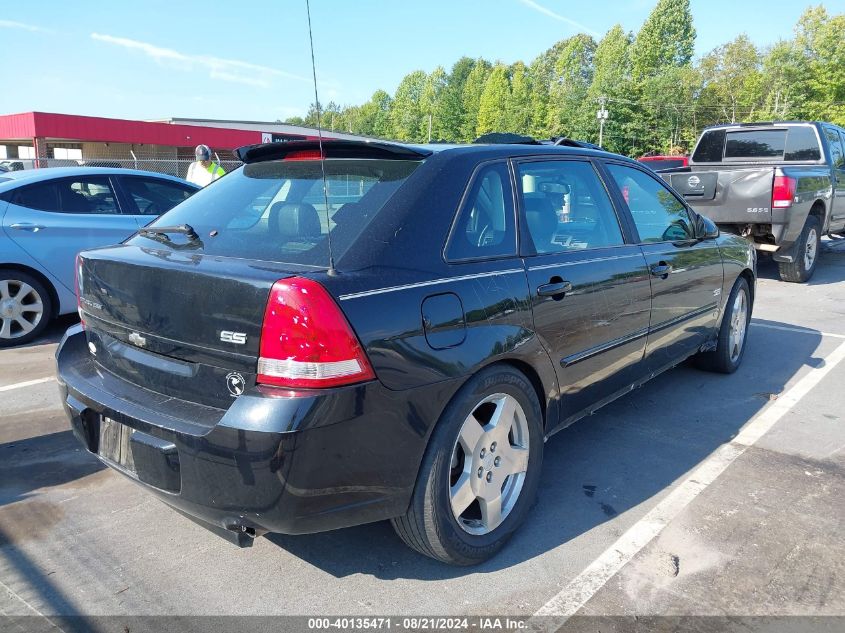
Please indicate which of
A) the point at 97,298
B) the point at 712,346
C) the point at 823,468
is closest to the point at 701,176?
the point at 712,346

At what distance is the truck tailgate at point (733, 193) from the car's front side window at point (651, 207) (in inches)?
187

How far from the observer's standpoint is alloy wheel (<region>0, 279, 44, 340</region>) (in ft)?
19.5

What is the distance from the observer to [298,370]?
85.0 inches

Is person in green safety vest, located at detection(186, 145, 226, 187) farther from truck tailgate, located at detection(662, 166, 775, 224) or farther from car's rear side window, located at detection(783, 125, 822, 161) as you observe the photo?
car's rear side window, located at detection(783, 125, 822, 161)

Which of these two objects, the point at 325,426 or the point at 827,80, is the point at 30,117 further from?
the point at 827,80

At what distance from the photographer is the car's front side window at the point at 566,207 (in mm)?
3182

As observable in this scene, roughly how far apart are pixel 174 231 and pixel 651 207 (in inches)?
114

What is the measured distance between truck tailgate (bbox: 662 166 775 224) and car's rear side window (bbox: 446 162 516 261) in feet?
22.1

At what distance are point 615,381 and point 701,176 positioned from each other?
6.25 meters

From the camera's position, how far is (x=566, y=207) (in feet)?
11.4

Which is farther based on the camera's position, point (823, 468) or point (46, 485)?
point (823, 468)

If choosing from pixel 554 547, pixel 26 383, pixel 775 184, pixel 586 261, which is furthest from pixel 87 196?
pixel 775 184

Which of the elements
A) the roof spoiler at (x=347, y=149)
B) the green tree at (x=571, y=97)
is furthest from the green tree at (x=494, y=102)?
the roof spoiler at (x=347, y=149)

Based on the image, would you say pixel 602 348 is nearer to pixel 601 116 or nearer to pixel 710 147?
pixel 710 147
